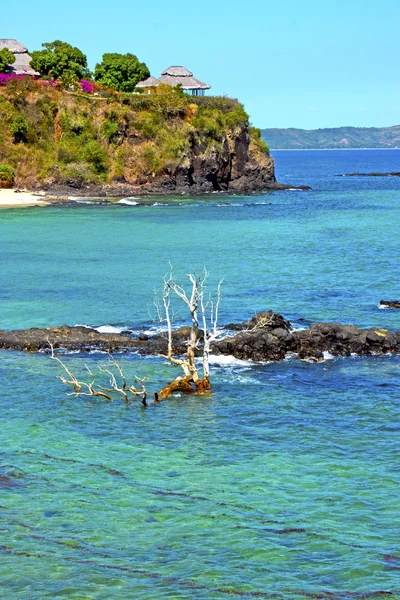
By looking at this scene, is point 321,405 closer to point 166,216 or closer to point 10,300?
point 10,300

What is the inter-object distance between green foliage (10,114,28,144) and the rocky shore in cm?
7466

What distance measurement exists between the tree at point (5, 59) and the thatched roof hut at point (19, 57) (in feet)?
8.28

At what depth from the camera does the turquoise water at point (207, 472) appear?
18.8m

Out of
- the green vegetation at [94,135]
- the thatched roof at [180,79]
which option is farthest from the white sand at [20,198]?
the thatched roof at [180,79]

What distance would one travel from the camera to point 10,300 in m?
48.5

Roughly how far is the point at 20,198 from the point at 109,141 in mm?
17399

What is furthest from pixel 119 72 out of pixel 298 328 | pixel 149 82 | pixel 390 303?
pixel 298 328

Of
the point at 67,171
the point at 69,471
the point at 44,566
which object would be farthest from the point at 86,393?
the point at 67,171

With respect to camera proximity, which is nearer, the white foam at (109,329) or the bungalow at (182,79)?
the white foam at (109,329)

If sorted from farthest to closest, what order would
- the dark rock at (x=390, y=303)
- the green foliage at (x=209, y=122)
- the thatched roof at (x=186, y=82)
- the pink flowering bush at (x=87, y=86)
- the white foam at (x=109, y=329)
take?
the thatched roof at (x=186, y=82)
the pink flowering bush at (x=87, y=86)
the green foliage at (x=209, y=122)
the dark rock at (x=390, y=303)
the white foam at (x=109, y=329)

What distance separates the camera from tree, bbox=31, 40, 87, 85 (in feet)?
383

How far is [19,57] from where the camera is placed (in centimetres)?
12306

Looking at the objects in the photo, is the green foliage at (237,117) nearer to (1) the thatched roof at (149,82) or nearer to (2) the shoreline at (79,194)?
(2) the shoreline at (79,194)

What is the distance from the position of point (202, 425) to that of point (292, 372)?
23.9ft
